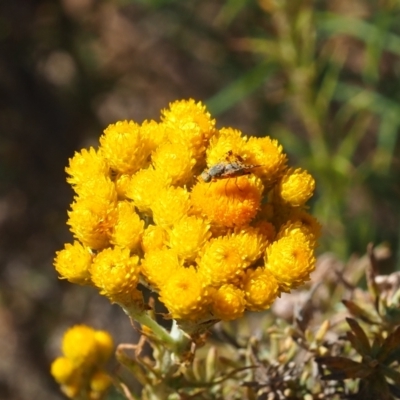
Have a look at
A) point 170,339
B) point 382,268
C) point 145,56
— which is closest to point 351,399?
point 170,339

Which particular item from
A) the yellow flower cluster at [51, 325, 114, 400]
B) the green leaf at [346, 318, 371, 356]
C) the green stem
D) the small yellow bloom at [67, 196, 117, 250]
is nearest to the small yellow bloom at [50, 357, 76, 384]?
the yellow flower cluster at [51, 325, 114, 400]

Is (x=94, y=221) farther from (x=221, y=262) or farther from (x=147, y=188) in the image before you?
(x=221, y=262)

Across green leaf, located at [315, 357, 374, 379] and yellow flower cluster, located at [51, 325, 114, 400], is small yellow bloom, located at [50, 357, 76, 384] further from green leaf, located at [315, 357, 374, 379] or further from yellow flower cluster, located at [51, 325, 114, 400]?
green leaf, located at [315, 357, 374, 379]

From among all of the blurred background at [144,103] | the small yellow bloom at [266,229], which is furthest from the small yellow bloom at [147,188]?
the blurred background at [144,103]

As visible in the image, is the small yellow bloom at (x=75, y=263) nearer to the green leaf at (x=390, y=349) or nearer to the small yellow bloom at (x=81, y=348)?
the small yellow bloom at (x=81, y=348)

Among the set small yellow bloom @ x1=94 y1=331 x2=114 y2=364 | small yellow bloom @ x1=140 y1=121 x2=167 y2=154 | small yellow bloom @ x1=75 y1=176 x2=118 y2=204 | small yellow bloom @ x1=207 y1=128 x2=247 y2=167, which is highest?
small yellow bloom @ x1=207 y1=128 x2=247 y2=167
